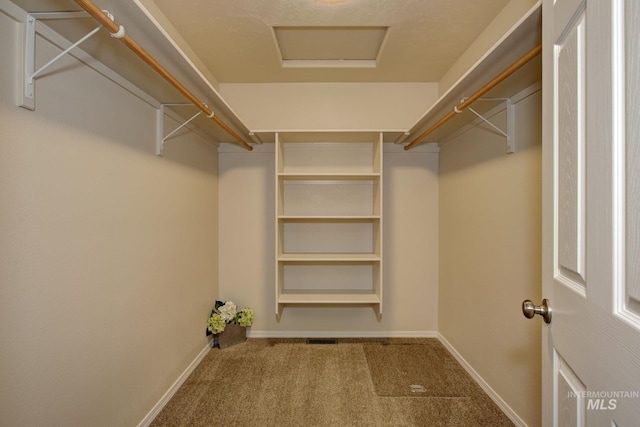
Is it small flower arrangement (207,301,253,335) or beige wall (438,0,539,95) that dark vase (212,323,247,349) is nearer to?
small flower arrangement (207,301,253,335)

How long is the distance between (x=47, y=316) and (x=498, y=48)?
6.46 feet

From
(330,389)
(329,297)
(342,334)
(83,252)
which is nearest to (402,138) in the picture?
(329,297)

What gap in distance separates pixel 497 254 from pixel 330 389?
4.53 ft

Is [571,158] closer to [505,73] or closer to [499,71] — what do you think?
[505,73]

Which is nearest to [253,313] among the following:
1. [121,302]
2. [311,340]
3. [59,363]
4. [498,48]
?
[311,340]

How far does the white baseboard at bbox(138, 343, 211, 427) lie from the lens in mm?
1819

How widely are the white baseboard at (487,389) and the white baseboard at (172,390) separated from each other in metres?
2.02

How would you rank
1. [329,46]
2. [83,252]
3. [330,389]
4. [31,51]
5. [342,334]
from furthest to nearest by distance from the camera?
[342,334], [329,46], [330,389], [83,252], [31,51]

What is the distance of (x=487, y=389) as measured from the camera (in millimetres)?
2123

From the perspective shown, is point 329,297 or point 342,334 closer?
point 329,297

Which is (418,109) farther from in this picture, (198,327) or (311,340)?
(198,327)

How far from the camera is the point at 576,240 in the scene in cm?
75

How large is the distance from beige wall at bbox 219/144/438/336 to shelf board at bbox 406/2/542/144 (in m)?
0.81

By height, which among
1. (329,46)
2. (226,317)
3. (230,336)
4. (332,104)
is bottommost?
(230,336)
